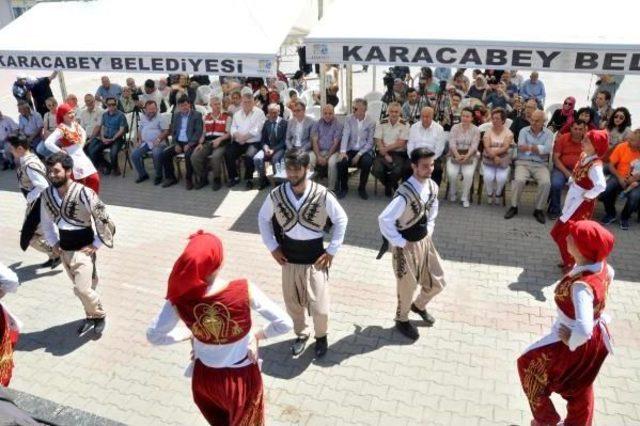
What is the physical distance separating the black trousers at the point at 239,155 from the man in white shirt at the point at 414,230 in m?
4.75

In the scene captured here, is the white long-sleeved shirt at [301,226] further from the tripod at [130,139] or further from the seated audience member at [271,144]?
the tripod at [130,139]

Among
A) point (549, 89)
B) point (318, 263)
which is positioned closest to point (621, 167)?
point (318, 263)

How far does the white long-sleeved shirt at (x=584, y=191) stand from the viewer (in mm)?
5094

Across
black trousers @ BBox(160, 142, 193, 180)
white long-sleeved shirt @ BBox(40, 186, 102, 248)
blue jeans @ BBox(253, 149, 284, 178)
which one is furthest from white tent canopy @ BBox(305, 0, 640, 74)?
white long-sleeved shirt @ BBox(40, 186, 102, 248)

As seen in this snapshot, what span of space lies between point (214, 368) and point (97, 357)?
2.39m

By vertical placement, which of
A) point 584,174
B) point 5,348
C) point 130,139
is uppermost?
point 584,174

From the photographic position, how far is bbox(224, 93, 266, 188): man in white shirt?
880cm

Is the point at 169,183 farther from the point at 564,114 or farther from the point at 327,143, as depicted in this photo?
the point at 564,114

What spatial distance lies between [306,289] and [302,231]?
0.51 metres

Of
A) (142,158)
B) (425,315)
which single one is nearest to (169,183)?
(142,158)

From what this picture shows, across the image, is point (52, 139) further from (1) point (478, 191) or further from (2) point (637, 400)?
(2) point (637, 400)

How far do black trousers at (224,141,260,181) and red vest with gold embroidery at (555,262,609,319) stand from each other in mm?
6394

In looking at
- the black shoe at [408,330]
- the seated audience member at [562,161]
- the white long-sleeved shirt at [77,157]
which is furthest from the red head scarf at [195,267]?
the seated audience member at [562,161]

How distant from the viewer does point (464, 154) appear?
25.6 feet
